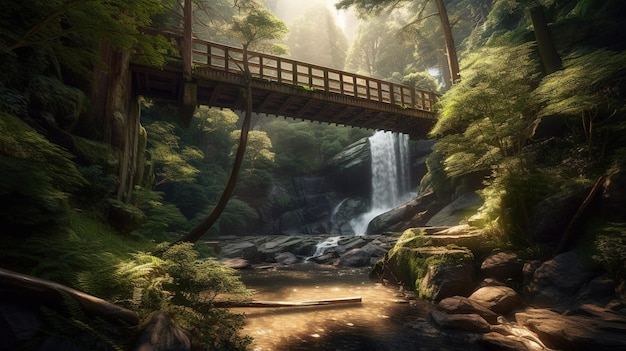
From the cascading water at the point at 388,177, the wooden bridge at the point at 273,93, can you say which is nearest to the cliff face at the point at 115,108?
the wooden bridge at the point at 273,93

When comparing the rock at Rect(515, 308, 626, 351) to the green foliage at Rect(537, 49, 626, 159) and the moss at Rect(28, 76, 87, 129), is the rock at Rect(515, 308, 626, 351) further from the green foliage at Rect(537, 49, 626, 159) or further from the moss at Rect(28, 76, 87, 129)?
the moss at Rect(28, 76, 87, 129)

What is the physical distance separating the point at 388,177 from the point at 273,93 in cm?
1967

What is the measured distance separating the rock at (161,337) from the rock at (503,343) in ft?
14.9

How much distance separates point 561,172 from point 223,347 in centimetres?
901

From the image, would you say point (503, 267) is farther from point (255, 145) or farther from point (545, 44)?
point (255, 145)

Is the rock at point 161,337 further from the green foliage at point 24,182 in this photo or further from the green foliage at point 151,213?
the green foliage at point 151,213

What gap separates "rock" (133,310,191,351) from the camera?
11.7ft

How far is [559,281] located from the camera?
6.49 meters

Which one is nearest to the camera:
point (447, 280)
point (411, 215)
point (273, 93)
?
point (447, 280)

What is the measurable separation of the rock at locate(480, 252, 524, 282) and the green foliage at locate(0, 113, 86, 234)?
900 centimetres

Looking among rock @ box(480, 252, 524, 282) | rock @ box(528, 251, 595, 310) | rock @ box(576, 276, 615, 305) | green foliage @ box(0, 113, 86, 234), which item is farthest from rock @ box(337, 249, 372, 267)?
green foliage @ box(0, 113, 86, 234)

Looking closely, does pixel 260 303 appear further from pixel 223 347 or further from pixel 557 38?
pixel 557 38

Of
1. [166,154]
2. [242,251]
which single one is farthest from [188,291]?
[166,154]

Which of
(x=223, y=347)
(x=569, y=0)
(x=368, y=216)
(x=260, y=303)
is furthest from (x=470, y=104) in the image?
(x=368, y=216)
